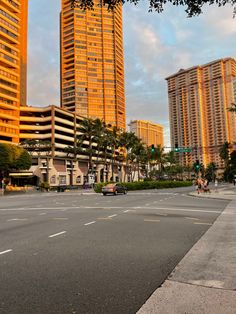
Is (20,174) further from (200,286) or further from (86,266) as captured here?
(200,286)

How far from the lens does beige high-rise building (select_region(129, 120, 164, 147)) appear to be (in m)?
170

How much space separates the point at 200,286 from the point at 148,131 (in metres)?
176

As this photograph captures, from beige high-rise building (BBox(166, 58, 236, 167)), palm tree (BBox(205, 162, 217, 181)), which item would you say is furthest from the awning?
palm tree (BBox(205, 162, 217, 181))

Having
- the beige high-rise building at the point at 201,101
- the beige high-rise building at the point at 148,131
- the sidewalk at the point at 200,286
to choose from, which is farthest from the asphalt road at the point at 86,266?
the beige high-rise building at the point at 148,131

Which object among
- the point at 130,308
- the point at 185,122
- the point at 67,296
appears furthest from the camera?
the point at 185,122

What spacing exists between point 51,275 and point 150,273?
5.57ft

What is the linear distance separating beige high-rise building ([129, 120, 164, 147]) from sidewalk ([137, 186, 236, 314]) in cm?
15469

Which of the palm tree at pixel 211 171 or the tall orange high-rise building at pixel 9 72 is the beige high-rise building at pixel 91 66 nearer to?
the tall orange high-rise building at pixel 9 72

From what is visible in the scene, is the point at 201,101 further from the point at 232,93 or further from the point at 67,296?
the point at 67,296

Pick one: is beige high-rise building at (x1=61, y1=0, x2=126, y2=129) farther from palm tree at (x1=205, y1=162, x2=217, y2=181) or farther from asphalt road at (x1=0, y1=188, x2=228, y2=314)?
asphalt road at (x1=0, y1=188, x2=228, y2=314)

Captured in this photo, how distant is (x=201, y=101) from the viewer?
96.3m

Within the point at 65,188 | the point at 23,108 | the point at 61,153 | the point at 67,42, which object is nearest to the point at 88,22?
the point at 67,42

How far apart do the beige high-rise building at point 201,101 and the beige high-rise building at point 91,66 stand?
2036 inches

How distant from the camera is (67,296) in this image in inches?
173
